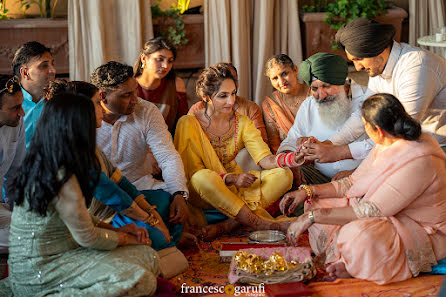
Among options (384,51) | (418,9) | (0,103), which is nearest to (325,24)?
(418,9)

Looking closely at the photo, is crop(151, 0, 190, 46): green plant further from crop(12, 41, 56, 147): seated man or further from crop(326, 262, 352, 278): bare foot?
crop(326, 262, 352, 278): bare foot

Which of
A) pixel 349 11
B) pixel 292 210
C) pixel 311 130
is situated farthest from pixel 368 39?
pixel 349 11

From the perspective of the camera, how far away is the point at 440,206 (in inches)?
131

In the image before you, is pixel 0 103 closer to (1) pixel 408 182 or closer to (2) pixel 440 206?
(1) pixel 408 182

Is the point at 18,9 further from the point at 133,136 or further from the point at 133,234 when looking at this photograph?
the point at 133,234

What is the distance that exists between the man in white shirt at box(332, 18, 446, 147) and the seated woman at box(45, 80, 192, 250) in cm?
200

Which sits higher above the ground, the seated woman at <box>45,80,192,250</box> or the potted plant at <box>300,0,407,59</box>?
the potted plant at <box>300,0,407,59</box>

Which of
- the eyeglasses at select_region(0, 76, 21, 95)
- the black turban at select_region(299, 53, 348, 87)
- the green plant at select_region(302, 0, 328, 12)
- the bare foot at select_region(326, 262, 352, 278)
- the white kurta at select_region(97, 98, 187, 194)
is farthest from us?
the green plant at select_region(302, 0, 328, 12)

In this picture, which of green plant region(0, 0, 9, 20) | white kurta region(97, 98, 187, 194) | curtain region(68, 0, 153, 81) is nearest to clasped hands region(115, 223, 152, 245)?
white kurta region(97, 98, 187, 194)

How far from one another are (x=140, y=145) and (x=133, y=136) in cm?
10

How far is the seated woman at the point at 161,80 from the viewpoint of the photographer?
518 centimetres

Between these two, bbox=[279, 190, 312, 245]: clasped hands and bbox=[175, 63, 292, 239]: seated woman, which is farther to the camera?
bbox=[175, 63, 292, 239]: seated woman

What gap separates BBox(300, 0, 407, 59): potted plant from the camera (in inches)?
252

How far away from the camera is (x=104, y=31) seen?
5992 millimetres
